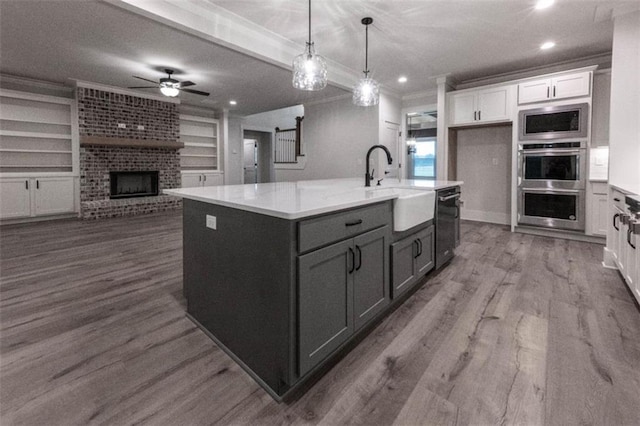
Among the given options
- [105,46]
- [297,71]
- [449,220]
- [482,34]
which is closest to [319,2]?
[297,71]

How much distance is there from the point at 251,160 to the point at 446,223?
9.29m

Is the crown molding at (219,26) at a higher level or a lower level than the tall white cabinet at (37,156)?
higher

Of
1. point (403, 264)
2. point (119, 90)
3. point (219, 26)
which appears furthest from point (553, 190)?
point (119, 90)

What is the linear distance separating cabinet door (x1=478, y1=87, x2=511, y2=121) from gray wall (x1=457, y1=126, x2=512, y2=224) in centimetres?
60

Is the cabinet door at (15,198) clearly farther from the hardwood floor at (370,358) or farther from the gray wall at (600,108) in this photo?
the gray wall at (600,108)

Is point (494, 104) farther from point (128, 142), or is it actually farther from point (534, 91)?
point (128, 142)

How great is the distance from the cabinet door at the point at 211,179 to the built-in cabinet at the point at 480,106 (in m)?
6.17

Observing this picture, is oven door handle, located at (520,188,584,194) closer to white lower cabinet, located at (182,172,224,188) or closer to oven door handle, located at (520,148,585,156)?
oven door handle, located at (520,148,585,156)

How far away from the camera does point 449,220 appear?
3299 mm

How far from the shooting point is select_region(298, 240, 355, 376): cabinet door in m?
1.43

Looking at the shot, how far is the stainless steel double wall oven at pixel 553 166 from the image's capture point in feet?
14.6

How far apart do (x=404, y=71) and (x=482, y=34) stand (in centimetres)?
157

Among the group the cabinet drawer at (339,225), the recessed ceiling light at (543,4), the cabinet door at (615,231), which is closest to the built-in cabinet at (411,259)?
the cabinet drawer at (339,225)

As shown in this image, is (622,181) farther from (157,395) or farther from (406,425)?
(157,395)
